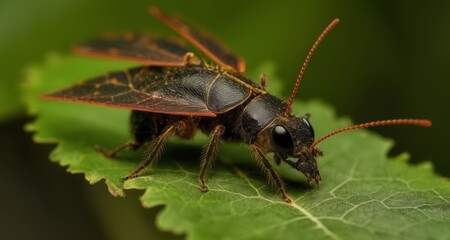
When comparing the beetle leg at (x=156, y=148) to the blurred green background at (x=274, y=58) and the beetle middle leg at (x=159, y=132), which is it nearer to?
the beetle middle leg at (x=159, y=132)

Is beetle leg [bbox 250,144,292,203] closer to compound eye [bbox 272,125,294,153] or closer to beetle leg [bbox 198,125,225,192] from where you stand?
compound eye [bbox 272,125,294,153]

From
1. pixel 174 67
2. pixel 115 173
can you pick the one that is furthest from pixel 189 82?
pixel 115 173

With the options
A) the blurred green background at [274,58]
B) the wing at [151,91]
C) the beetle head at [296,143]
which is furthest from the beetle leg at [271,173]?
the blurred green background at [274,58]

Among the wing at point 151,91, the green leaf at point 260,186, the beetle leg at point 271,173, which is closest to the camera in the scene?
the green leaf at point 260,186

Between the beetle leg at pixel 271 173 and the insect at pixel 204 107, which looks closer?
the beetle leg at pixel 271 173

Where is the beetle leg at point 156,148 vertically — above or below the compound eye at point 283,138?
below

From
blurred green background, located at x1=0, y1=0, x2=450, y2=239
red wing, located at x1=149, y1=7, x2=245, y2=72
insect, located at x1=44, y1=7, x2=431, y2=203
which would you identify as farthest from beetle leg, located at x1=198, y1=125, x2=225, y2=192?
blurred green background, located at x1=0, y1=0, x2=450, y2=239

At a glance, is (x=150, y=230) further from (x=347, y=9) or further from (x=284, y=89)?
(x=347, y=9)
